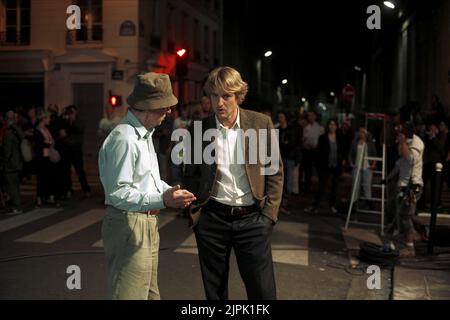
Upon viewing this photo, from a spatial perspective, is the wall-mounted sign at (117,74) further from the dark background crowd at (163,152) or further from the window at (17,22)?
the dark background crowd at (163,152)

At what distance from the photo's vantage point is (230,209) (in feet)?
12.3

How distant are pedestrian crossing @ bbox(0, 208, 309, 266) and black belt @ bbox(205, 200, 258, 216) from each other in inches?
137

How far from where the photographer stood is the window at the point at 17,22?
18.5 m

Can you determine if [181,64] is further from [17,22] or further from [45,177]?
[17,22]

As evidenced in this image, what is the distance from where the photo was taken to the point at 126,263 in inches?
123

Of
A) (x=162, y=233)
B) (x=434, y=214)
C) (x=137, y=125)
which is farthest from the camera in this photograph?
(x=162, y=233)

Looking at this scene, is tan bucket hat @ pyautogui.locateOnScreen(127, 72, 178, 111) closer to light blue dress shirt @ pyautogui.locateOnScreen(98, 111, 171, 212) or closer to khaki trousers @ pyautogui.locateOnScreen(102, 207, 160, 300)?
light blue dress shirt @ pyautogui.locateOnScreen(98, 111, 171, 212)

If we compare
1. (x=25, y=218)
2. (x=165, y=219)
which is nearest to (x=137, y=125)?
(x=165, y=219)

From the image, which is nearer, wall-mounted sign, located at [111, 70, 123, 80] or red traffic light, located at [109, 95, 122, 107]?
red traffic light, located at [109, 95, 122, 107]

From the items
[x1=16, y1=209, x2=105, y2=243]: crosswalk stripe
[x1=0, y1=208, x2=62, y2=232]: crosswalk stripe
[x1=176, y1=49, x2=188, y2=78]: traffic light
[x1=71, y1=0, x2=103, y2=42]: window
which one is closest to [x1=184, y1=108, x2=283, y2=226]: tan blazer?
[x1=16, y1=209, x2=105, y2=243]: crosswalk stripe

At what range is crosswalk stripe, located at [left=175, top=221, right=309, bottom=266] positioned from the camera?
7289mm

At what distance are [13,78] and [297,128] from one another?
12.7 meters

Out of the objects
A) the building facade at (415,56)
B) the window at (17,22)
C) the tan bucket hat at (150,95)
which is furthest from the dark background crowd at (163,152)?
the window at (17,22)

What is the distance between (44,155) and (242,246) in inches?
314
